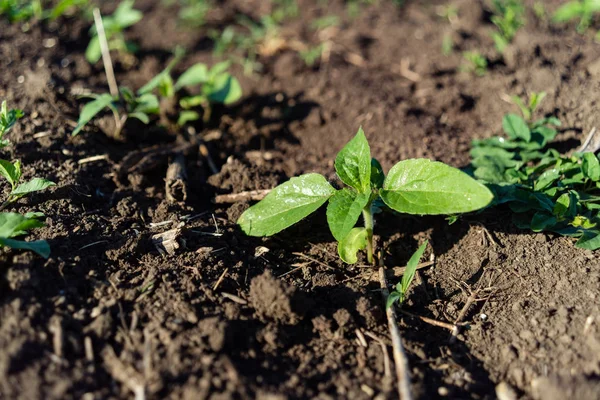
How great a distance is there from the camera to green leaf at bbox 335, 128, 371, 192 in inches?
93.7

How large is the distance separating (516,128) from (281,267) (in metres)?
1.57

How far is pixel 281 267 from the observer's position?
2535mm

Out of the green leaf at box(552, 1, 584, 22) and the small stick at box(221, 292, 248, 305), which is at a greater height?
the green leaf at box(552, 1, 584, 22)

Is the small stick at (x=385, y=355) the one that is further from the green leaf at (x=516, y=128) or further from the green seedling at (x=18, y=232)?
the green leaf at (x=516, y=128)

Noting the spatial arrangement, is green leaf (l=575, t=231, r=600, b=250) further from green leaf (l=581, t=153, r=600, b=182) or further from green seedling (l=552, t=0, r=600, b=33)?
green seedling (l=552, t=0, r=600, b=33)

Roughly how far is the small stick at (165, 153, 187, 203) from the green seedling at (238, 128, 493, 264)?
446 mm

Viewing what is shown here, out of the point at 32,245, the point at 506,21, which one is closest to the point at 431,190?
the point at 32,245

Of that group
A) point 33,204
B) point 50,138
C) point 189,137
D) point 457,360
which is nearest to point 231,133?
point 189,137

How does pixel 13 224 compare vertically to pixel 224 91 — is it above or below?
above

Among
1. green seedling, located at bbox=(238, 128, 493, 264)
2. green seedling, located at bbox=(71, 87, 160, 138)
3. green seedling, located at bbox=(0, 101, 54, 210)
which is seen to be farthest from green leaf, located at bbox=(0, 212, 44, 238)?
green seedling, located at bbox=(71, 87, 160, 138)

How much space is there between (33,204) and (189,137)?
1245 mm

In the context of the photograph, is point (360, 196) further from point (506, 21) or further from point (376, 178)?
point (506, 21)

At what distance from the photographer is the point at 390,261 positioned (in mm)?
2668

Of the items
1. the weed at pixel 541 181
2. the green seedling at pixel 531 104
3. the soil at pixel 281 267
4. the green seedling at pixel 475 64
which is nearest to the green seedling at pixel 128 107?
the soil at pixel 281 267
